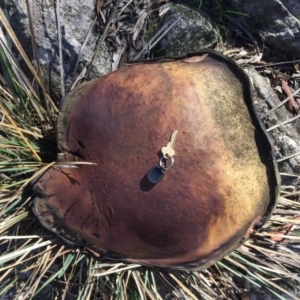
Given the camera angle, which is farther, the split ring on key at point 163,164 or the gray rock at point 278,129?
the gray rock at point 278,129

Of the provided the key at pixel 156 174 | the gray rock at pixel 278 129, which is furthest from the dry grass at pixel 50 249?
the key at pixel 156 174

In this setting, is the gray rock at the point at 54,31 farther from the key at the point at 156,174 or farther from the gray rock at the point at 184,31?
the key at the point at 156,174

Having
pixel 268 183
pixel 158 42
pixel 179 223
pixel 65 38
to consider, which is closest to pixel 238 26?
pixel 158 42

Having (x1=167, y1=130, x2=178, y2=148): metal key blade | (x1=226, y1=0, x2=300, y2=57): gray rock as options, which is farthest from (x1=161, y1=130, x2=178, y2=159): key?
(x1=226, y1=0, x2=300, y2=57): gray rock

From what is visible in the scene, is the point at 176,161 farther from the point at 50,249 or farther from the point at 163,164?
the point at 50,249

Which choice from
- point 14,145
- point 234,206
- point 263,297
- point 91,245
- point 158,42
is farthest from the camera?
point 263,297

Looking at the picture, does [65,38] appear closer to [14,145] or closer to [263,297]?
[14,145]
